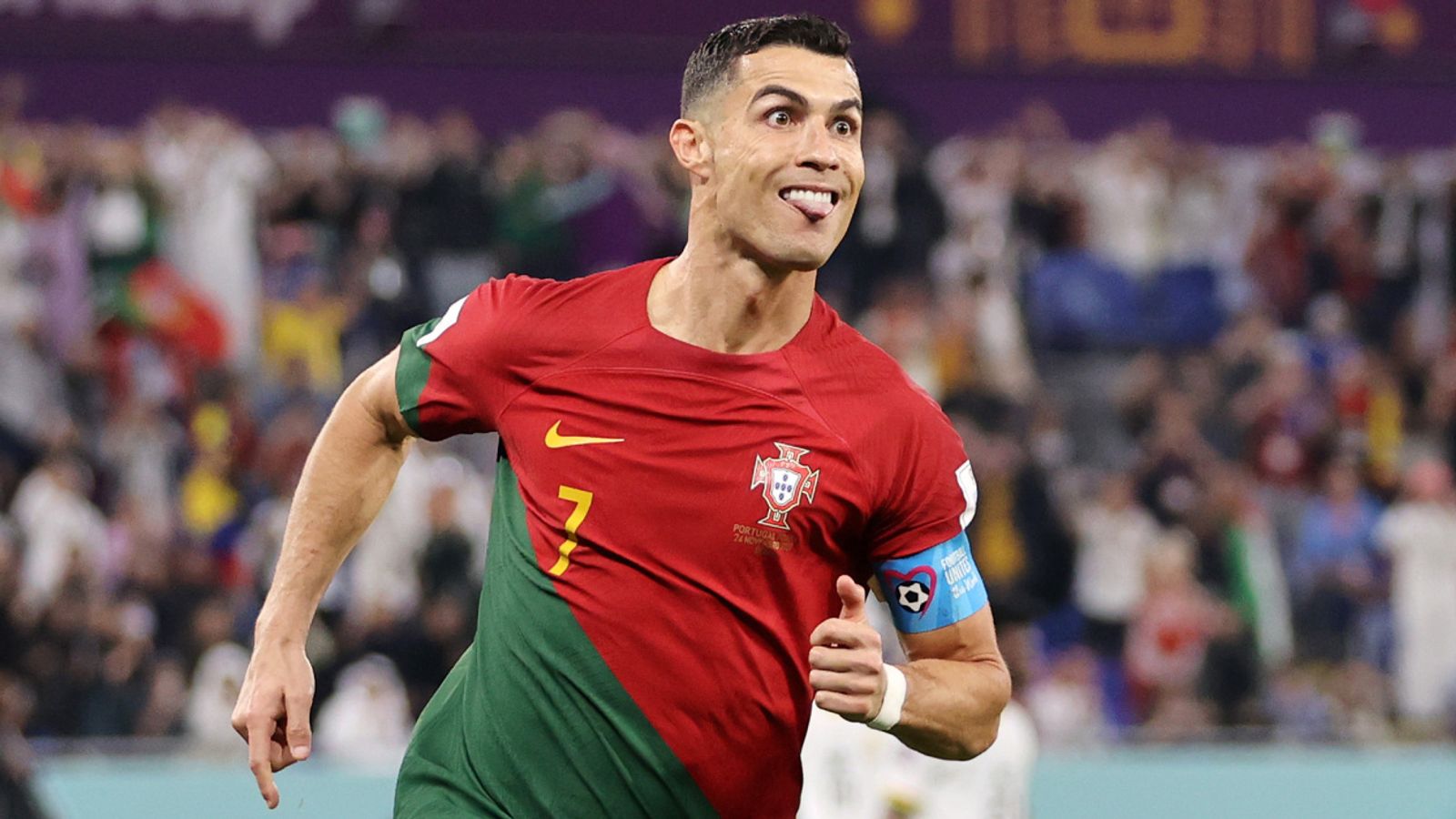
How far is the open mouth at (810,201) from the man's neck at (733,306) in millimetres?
157

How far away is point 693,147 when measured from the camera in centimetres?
A: 475

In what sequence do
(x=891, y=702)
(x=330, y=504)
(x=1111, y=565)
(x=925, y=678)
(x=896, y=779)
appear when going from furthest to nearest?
(x=1111, y=565) < (x=896, y=779) < (x=330, y=504) < (x=925, y=678) < (x=891, y=702)

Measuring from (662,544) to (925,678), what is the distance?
58cm

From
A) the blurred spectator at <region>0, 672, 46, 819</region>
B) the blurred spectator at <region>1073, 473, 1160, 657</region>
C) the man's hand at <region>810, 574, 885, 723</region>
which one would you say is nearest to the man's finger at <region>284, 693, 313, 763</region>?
the man's hand at <region>810, 574, 885, 723</region>

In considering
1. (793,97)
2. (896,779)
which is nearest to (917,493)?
(793,97)

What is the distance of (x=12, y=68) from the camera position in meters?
15.1

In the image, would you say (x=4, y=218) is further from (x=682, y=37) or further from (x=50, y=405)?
(x=682, y=37)

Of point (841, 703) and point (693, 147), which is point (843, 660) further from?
point (693, 147)

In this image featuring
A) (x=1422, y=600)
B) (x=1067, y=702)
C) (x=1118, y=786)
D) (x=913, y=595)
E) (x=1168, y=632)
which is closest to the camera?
(x=913, y=595)

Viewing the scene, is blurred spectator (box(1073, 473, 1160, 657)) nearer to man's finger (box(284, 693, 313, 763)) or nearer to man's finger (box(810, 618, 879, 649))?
man's finger (box(284, 693, 313, 763))

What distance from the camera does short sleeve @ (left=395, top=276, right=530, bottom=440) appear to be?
15.3ft

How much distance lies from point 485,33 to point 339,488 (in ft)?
36.2

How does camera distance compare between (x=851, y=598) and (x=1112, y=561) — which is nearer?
(x=851, y=598)

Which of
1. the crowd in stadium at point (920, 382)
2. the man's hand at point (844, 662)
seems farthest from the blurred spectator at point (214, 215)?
the man's hand at point (844, 662)
